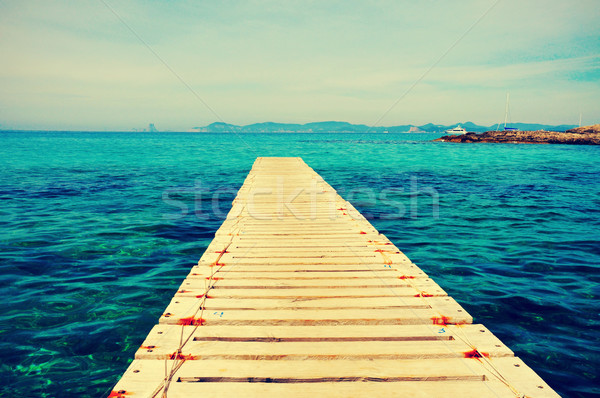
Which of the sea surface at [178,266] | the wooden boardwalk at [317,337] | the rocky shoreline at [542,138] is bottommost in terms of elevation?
the sea surface at [178,266]

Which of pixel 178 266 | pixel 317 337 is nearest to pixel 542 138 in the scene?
pixel 178 266

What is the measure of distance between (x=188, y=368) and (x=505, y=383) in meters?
2.45

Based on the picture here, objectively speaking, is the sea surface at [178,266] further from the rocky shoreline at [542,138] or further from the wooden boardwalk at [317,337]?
the rocky shoreline at [542,138]

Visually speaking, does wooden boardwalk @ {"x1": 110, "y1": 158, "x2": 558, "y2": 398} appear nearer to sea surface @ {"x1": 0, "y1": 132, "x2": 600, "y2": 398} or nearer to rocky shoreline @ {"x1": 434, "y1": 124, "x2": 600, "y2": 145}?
sea surface @ {"x1": 0, "y1": 132, "x2": 600, "y2": 398}

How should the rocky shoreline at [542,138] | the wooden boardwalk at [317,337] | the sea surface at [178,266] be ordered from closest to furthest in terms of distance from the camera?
1. the wooden boardwalk at [317,337]
2. the sea surface at [178,266]
3. the rocky shoreline at [542,138]

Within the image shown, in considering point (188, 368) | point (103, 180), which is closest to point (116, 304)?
point (188, 368)

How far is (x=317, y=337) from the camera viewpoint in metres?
3.25

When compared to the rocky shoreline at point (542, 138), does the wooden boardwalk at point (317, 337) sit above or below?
below

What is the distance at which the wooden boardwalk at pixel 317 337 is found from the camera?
264 cm

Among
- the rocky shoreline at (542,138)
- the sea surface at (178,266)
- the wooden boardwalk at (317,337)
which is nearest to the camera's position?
the wooden boardwalk at (317,337)

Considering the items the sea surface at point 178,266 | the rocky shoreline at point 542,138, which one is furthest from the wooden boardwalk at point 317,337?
the rocky shoreline at point 542,138

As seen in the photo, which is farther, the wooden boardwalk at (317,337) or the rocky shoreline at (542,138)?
the rocky shoreline at (542,138)

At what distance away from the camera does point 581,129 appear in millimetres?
84312

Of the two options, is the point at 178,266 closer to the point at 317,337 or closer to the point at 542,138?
the point at 317,337
